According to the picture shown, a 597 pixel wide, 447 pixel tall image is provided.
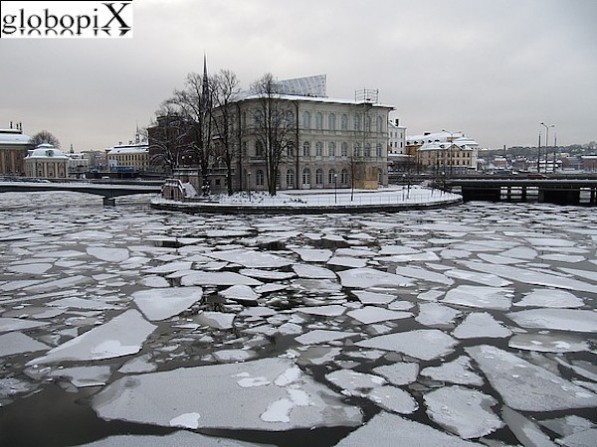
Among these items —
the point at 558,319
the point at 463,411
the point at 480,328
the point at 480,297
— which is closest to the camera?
the point at 463,411

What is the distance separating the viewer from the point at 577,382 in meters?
7.23

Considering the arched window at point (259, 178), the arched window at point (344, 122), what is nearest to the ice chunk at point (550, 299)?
the arched window at point (259, 178)

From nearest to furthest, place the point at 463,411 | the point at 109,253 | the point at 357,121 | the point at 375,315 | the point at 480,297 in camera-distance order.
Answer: the point at 463,411 < the point at 375,315 < the point at 480,297 < the point at 109,253 < the point at 357,121

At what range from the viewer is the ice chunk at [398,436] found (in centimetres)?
557

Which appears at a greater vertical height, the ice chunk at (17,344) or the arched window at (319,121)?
the arched window at (319,121)

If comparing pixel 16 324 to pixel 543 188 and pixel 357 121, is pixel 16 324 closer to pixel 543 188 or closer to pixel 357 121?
pixel 543 188

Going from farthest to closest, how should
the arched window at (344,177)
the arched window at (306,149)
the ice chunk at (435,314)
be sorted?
1. the arched window at (344,177)
2. the arched window at (306,149)
3. the ice chunk at (435,314)

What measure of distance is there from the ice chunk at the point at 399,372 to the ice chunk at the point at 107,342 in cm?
412

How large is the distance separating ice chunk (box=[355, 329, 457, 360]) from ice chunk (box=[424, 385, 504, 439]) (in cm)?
132

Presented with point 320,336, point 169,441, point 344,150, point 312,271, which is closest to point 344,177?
point 344,150

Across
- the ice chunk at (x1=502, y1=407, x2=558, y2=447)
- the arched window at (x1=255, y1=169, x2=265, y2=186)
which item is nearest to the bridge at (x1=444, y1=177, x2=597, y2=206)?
the arched window at (x1=255, y1=169, x2=265, y2=186)

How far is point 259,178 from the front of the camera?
5656 centimetres

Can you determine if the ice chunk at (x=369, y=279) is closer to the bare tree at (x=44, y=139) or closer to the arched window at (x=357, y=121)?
the arched window at (x=357, y=121)

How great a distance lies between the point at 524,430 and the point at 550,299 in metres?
6.81
